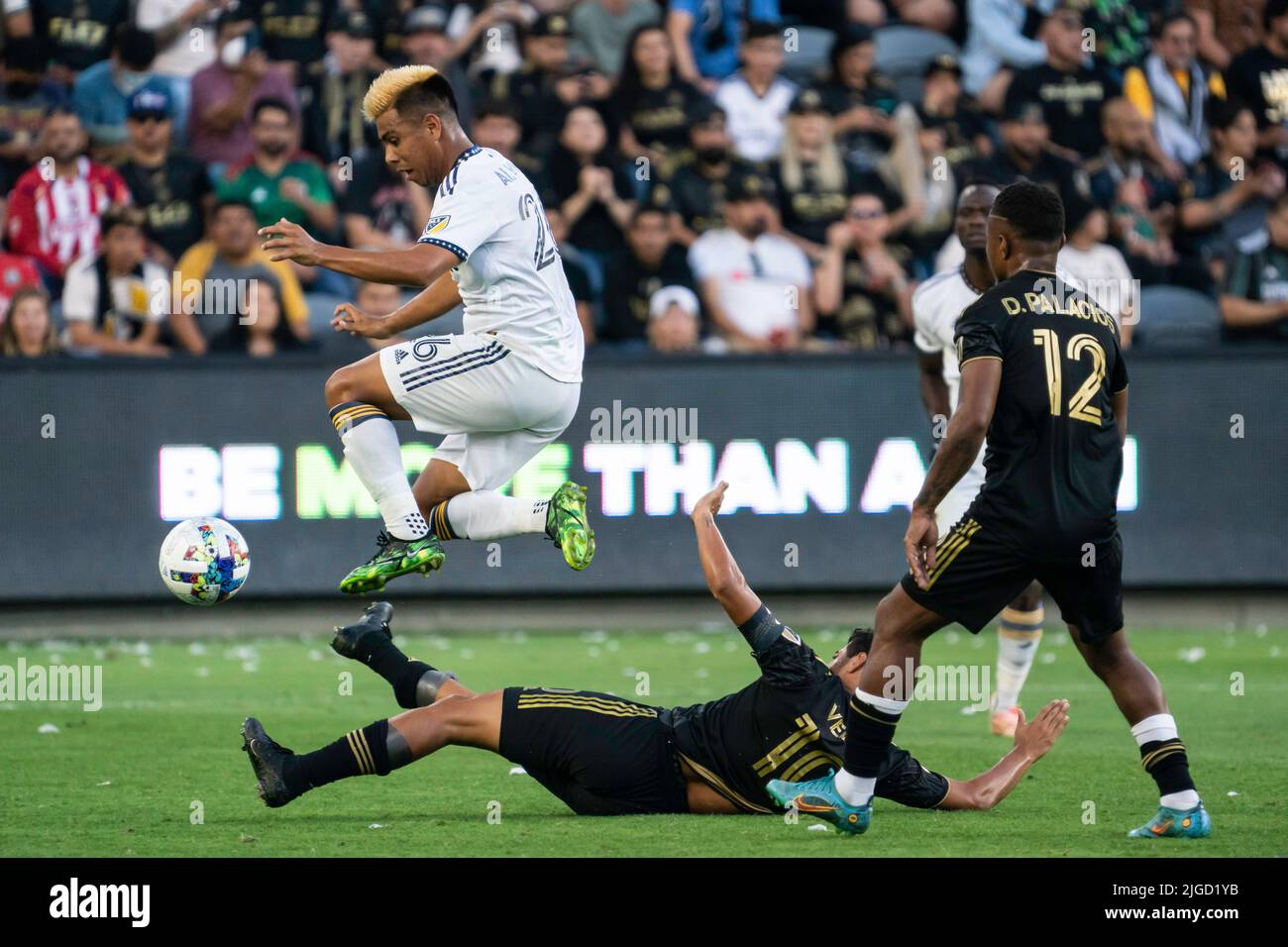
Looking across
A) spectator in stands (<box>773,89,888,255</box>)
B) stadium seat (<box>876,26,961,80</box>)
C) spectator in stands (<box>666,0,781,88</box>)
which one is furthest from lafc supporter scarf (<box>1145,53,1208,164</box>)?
spectator in stands (<box>666,0,781,88</box>)

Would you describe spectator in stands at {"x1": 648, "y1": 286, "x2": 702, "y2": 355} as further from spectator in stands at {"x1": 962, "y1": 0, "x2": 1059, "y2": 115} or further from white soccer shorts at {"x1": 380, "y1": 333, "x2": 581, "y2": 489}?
white soccer shorts at {"x1": 380, "y1": 333, "x2": 581, "y2": 489}

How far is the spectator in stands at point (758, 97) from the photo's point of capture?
52.5ft

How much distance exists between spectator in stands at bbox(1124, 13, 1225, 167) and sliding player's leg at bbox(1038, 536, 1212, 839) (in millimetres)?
10727

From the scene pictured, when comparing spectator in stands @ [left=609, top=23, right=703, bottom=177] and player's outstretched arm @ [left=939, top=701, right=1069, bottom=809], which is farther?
spectator in stands @ [left=609, top=23, right=703, bottom=177]

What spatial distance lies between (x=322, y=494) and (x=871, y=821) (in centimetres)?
788

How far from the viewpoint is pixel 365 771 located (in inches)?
277

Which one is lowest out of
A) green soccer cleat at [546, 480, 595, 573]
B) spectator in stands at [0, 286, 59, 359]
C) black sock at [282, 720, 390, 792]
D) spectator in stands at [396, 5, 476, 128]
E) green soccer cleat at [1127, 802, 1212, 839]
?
green soccer cleat at [1127, 802, 1212, 839]

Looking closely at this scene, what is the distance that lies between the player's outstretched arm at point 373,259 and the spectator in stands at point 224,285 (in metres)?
7.24

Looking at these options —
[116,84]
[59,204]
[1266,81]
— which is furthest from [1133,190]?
[59,204]

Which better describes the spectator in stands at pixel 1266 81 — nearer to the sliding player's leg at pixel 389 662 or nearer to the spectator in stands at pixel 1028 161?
the spectator in stands at pixel 1028 161

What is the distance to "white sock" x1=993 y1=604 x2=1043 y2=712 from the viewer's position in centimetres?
991

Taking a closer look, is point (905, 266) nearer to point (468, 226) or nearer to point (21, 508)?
point (21, 508)

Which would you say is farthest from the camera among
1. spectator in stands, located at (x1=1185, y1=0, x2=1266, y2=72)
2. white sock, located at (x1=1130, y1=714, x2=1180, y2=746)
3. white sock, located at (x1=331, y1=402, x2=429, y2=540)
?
spectator in stands, located at (x1=1185, y1=0, x2=1266, y2=72)

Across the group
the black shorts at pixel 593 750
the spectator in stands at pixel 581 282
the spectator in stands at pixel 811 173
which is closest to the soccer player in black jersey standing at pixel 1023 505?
the black shorts at pixel 593 750
